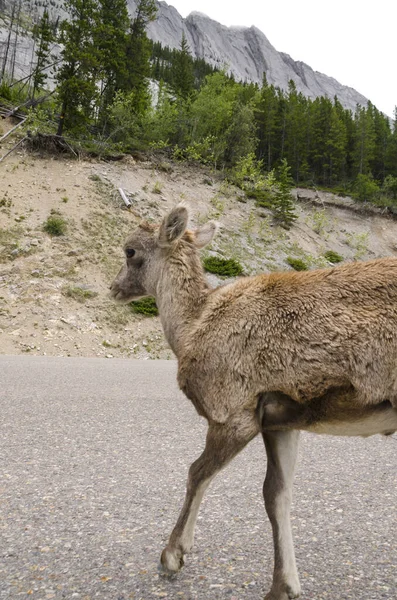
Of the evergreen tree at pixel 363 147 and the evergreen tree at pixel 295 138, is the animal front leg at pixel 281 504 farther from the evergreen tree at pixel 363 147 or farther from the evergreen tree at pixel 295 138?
the evergreen tree at pixel 363 147

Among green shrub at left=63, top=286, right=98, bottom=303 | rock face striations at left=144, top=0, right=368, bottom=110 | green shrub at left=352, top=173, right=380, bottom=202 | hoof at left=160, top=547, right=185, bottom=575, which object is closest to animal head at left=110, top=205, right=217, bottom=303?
hoof at left=160, top=547, right=185, bottom=575

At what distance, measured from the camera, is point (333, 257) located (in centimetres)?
3894

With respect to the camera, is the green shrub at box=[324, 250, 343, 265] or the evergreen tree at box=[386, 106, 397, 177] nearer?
the green shrub at box=[324, 250, 343, 265]

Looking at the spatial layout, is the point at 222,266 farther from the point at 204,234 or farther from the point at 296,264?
the point at 204,234

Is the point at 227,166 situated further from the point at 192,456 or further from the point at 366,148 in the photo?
the point at 192,456

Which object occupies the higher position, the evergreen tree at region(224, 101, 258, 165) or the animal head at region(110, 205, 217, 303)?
Result: the evergreen tree at region(224, 101, 258, 165)

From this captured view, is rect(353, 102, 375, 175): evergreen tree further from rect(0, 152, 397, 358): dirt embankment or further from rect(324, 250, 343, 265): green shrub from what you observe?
rect(324, 250, 343, 265): green shrub

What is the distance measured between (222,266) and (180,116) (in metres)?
23.3

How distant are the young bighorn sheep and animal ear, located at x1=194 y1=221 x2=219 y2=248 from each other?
108 cm

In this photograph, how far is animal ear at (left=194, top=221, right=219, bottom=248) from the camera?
14.5 feet

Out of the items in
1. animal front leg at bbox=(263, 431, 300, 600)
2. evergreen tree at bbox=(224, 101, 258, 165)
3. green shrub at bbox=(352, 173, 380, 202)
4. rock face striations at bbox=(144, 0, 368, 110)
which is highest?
rock face striations at bbox=(144, 0, 368, 110)

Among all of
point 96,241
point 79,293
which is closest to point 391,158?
point 96,241

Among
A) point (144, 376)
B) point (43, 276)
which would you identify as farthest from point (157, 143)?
point (144, 376)

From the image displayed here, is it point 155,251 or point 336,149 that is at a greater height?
point 336,149
